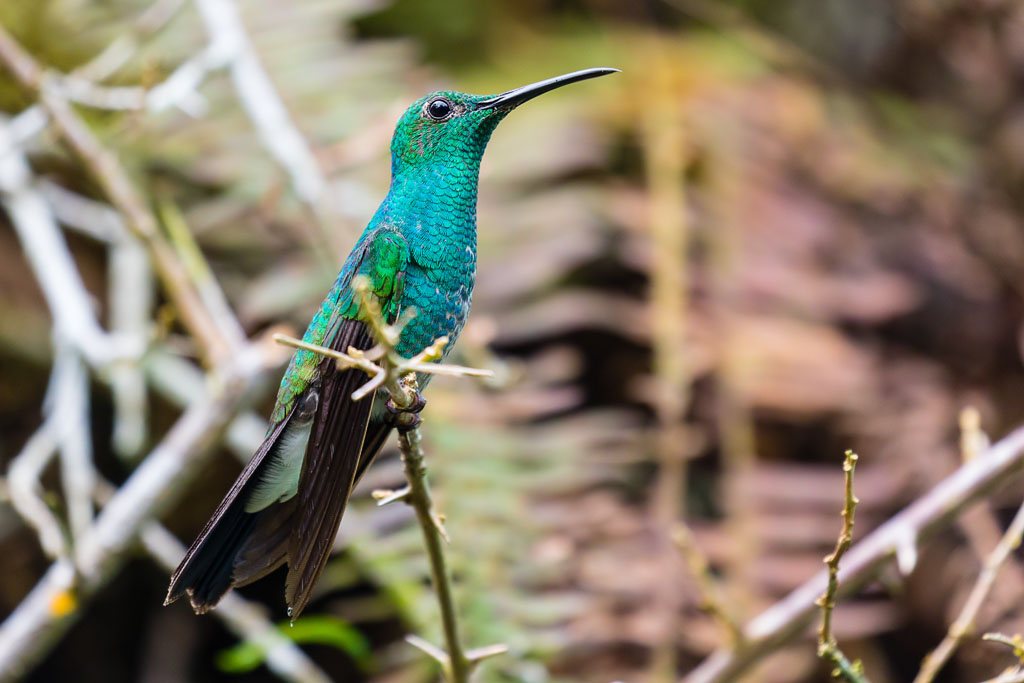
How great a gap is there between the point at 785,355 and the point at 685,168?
930 millimetres

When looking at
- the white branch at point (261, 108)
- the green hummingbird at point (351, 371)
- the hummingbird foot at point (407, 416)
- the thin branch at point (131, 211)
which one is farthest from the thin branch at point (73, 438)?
the hummingbird foot at point (407, 416)

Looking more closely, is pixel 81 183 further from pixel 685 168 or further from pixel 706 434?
pixel 706 434

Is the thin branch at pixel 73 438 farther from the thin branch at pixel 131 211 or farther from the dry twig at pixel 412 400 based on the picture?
the dry twig at pixel 412 400

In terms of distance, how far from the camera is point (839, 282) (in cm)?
370

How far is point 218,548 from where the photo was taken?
119 cm

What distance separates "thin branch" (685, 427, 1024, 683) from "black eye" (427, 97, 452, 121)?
1.00 metres

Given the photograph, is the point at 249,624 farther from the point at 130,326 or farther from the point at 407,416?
the point at 407,416

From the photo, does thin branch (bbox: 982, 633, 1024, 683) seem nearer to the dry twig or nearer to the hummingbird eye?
the dry twig

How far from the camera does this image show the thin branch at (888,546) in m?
1.64

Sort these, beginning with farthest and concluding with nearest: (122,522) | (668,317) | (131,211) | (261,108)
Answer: (668,317) < (261,108) < (131,211) < (122,522)

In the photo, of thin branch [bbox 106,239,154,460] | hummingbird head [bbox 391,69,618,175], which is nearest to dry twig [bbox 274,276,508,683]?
hummingbird head [bbox 391,69,618,175]

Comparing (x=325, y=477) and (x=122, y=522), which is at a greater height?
(x=122, y=522)

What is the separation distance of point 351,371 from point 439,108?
0.51 m

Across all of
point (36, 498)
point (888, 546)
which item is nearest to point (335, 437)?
point (888, 546)
